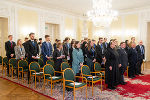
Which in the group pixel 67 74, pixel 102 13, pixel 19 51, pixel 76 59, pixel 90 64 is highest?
pixel 102 13

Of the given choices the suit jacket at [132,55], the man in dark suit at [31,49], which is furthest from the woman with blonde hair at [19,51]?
the suit jacket at [132,55]

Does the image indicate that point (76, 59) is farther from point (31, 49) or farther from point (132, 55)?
point (132, 55)

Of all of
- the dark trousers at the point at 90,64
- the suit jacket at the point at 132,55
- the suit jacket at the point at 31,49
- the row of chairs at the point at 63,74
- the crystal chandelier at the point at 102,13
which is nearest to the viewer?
the row of chairs at the point at 63,74

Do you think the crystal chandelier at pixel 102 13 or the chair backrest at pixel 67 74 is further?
the crystal chandelier at pixel 102 13

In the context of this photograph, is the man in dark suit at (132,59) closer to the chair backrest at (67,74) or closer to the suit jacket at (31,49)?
the chair backrest at (67,74)

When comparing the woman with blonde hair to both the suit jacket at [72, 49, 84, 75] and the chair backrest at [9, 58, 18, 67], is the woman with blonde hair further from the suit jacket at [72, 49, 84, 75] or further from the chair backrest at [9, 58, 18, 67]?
the suit jacket at [72, 49, 84, 75]

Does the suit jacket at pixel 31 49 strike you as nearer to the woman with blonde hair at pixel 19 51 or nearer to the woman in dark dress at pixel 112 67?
the woman with blonde hair at pixel 19 51

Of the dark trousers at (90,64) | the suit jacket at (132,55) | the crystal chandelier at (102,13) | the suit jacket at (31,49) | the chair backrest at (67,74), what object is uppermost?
the crystal chandelier at (102,13)

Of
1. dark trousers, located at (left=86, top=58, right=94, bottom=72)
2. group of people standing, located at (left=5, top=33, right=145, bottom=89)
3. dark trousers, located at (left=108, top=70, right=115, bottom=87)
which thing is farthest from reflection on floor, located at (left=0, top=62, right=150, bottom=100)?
dark trousers, located at (left=108, top=70, right=115, bottom=87)

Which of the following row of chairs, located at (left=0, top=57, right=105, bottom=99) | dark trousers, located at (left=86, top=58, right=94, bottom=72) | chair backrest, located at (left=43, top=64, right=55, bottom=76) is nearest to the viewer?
row of chairs, located at (left=0, top=57, right=105, bottom=99)

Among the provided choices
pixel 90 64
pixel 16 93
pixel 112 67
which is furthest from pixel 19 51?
pixel 112 67

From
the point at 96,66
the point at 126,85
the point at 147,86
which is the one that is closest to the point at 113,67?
the point at 96,66

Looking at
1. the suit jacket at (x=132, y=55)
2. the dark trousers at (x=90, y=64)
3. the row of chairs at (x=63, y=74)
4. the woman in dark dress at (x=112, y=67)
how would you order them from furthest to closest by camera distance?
the suit jacket at (x=132, y=55) → the dark trousers at (x=90, y=64) → the woman in dark dress at (x=112, y=67) → the row of chairs at (x=63, y=74)

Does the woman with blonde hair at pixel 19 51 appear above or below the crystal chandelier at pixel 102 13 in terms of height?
below
